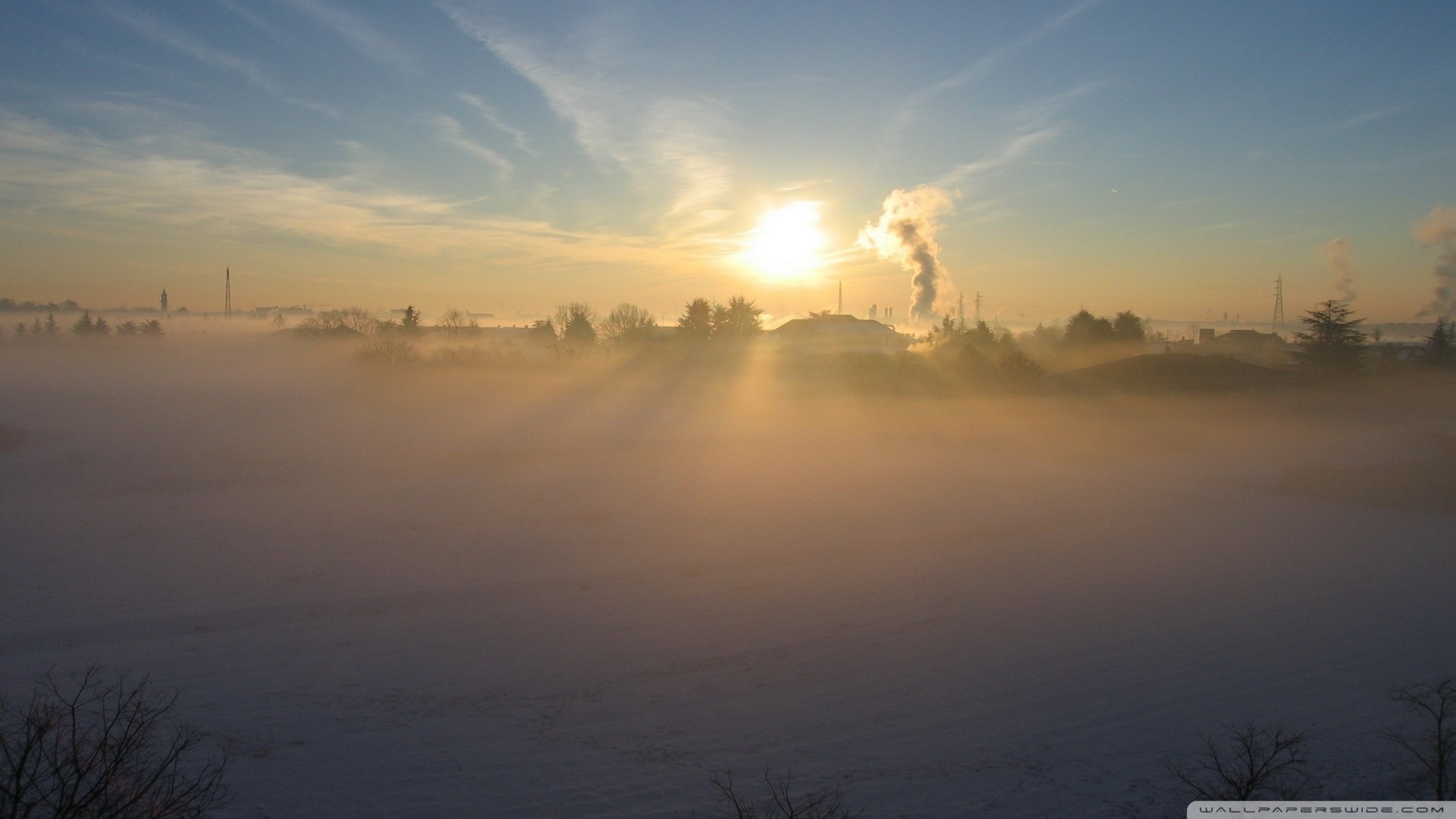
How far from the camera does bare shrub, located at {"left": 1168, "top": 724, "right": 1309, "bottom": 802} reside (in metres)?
6.10

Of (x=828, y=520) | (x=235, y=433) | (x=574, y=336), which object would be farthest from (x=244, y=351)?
(x=828, y=520)

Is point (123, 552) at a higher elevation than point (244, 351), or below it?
below

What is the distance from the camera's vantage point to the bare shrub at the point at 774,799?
629 cm

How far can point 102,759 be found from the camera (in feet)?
13.3

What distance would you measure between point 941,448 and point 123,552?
21907 millimetres

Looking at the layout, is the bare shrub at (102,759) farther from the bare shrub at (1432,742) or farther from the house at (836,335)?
the house at (836,335)

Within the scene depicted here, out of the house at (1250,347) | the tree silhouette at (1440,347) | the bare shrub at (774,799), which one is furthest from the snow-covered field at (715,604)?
the house at (1250,347)

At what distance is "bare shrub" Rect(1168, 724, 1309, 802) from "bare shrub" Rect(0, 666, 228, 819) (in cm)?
669

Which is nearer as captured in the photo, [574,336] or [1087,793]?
[1087,793]

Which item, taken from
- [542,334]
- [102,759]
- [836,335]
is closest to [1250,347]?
[836,335]

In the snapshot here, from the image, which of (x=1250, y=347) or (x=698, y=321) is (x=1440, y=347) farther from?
(x=698, y=321)

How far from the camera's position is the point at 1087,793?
22.1 ft

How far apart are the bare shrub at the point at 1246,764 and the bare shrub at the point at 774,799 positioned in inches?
105

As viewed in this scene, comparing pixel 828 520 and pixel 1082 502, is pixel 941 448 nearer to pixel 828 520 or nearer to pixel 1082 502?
pixel 1082 502
